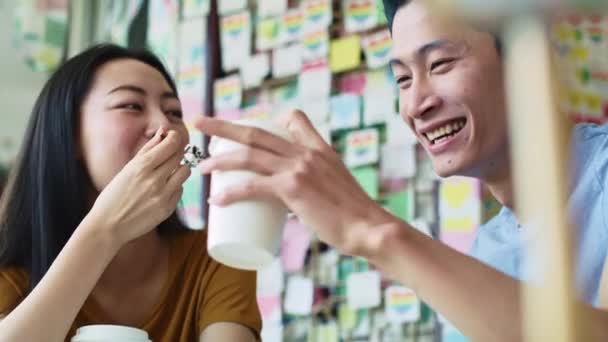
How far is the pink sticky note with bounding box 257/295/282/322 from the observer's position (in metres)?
2.26

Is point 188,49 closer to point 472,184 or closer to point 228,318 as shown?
point 472,184

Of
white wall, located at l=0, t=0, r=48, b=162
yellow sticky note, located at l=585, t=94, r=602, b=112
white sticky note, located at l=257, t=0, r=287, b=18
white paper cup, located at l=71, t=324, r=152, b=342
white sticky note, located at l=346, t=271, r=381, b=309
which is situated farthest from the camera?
white wall, located at l=0, t=0, r=48, b=162

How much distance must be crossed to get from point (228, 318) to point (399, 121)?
45.2 inches

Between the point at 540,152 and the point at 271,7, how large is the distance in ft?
7.38

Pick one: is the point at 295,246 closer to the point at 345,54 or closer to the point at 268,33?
the point at 345,54

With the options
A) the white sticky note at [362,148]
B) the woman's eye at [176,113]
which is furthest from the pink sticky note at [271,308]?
the woman's eye at [176,113]

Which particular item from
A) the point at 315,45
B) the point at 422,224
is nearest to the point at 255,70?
the point at 315,45

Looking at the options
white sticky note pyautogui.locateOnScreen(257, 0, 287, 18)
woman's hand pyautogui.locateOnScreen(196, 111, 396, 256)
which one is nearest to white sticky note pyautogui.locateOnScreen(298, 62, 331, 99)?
white sticky note pyautogui.locateOnScreen(257, 0, 287, 18)

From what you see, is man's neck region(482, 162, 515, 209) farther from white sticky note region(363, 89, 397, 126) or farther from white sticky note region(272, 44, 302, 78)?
white sticky note region(272, 44, 302, 78)

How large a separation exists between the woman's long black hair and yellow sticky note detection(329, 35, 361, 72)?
3.51ft

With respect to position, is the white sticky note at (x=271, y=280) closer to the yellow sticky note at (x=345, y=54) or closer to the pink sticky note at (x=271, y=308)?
the pink sticky note at (x=271, y=308)

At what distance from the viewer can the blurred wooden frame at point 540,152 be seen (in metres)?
0.30

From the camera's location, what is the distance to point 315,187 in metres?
0.54

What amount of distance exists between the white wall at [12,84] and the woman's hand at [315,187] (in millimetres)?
3041
